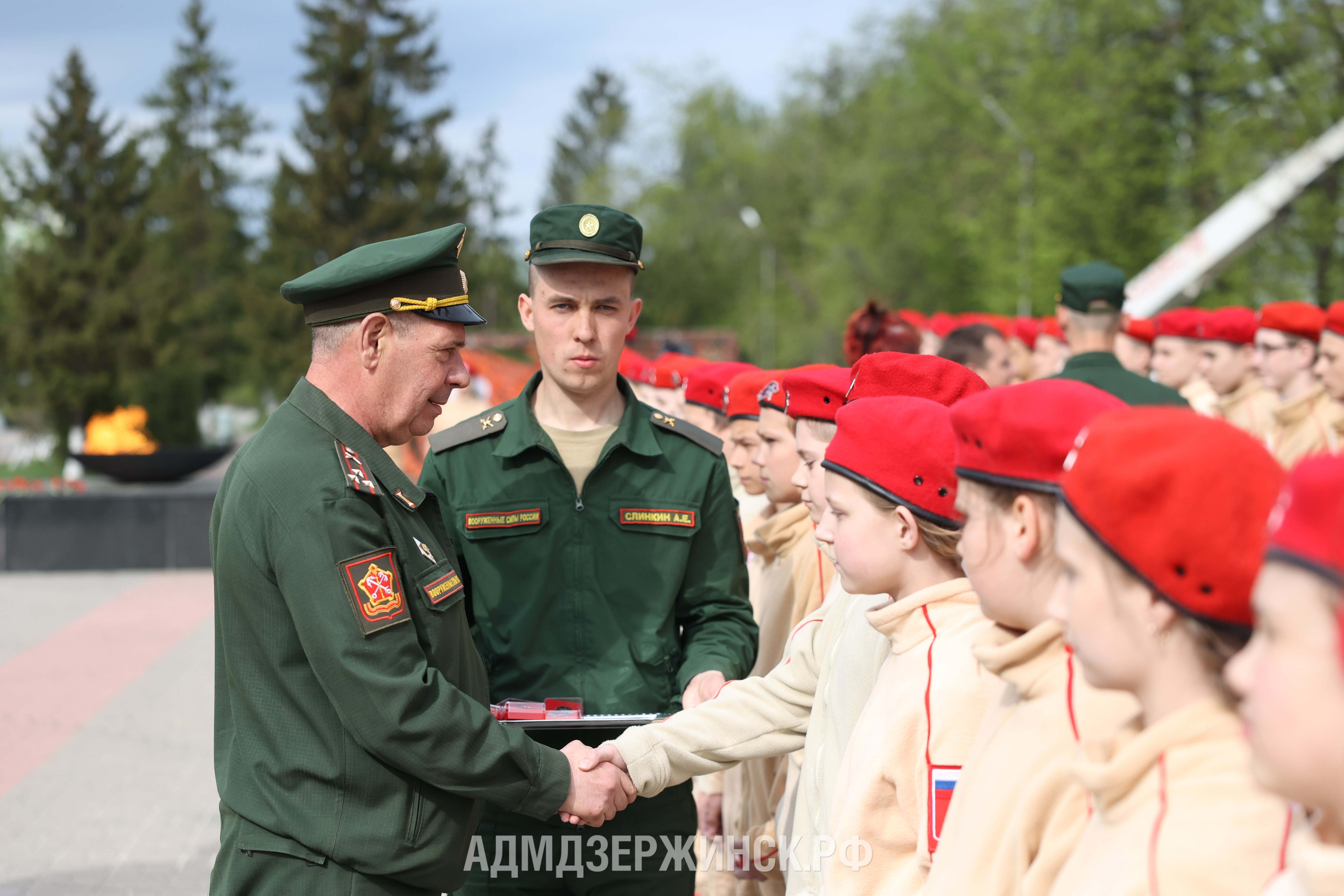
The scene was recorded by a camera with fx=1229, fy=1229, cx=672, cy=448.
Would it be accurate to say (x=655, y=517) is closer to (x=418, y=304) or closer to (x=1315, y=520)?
(x=418, y=304)

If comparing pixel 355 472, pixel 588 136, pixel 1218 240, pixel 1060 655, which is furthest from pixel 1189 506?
pixel 588 136

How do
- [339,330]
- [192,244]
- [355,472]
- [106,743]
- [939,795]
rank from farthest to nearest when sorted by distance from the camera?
[192,244] → [106,743] → [339,330] → [355,472] → [939,795]

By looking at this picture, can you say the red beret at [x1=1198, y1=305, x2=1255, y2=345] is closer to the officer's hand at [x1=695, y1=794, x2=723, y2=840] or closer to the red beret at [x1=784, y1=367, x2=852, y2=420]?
the officer's hand at [x1=695, y1=794, x2=723, y2=840]

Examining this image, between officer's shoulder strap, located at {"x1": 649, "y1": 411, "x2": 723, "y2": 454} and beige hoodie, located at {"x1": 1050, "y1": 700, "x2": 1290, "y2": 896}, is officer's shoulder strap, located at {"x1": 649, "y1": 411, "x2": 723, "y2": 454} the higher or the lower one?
the higher one

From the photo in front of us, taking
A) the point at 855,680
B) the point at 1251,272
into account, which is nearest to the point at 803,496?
the point at 855,680

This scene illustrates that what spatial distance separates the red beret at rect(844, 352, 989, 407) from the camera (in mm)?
3262

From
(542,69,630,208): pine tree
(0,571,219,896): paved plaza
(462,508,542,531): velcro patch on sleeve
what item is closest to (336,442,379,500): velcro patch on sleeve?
(462,508,542,531): velcro patch on sleeve

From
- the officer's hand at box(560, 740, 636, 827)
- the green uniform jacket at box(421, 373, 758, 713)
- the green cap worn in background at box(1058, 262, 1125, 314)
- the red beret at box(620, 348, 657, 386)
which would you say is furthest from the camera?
the red beret at box(620, 348, 657, 386)

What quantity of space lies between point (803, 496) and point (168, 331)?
39301 millimetres

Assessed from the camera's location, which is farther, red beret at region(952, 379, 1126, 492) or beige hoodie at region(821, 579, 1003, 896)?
beige hoodie at region(821, 579, 1003, 896)

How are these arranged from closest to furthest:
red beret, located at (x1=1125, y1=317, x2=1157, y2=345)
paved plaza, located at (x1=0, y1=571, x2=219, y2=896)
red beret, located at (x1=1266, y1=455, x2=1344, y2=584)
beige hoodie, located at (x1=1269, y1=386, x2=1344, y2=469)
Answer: red beret, located at (x1=1266, y1=455, x2=1344, y2=584)
paved plaza, located at (x1=0, y1=571, x2=219, y2=896)
beige hoodie, located at (x1=1269, y1=386, x2=1344, y2=469)
red beret, located at (x1=1125, y1=317, x2=1157, y2=345)

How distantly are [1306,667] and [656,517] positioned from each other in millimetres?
2659

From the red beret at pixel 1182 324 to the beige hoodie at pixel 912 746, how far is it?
268 inches

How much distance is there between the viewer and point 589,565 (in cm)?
376
